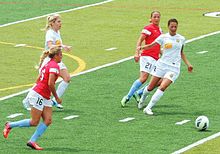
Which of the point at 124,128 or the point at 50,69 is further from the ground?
the point at 50,69

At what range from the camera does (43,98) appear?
883 inches

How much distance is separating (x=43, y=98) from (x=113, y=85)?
24.0 ft

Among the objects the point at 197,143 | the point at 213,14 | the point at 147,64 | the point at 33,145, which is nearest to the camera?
the point at 33,145

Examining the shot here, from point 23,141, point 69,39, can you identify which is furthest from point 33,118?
point 69,39

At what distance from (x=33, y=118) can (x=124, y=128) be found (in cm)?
276

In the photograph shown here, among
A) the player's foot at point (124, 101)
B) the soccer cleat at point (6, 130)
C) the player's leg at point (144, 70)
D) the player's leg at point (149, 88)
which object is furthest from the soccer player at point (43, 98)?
the player's leg at point (144, 70)

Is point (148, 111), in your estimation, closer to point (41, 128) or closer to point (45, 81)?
point (45, 81)

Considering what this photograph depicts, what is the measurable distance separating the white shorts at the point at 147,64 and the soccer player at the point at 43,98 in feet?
16.4

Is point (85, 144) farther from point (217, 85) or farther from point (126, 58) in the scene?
point (126, 58)

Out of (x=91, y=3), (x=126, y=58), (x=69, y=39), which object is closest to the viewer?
(x=126, y=58)

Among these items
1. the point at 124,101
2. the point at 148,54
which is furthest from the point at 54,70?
the point at 148,54

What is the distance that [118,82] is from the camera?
3006 centimetres

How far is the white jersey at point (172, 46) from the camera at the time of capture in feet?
85.4

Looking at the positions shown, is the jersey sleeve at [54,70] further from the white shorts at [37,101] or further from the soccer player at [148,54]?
the soccer player at [148,54]
